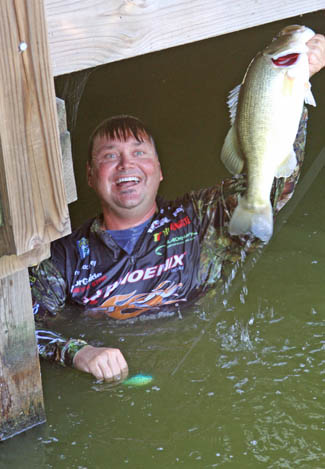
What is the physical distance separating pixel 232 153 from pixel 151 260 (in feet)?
3.09

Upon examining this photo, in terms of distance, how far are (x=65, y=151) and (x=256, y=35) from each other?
6.25 m

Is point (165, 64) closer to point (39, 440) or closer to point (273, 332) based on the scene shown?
point (273, 332)

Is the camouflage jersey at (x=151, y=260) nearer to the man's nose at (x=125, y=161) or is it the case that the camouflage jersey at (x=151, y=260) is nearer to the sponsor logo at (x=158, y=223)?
the sponsor logo at (x=158, y=223)

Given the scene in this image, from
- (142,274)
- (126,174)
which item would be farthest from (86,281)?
(126,174)

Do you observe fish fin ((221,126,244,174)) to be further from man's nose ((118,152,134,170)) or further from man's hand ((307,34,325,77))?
man's nose ((118,152,134,170))

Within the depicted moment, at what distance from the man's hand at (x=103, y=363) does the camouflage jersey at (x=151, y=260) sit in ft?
1.55

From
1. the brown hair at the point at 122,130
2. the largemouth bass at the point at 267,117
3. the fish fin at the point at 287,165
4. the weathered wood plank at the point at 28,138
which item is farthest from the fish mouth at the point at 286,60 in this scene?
the brown hair at the point at 122,130

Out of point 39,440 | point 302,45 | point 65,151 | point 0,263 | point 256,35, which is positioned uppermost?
point 256,35

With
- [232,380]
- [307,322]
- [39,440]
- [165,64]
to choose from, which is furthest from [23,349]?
[165,64]

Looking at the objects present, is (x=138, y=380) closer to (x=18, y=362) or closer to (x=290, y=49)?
(x=18, y=362)

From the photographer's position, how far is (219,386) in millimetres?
3230

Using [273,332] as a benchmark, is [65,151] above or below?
above

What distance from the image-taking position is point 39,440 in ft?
9.38

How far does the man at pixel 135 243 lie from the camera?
12.1 ft
